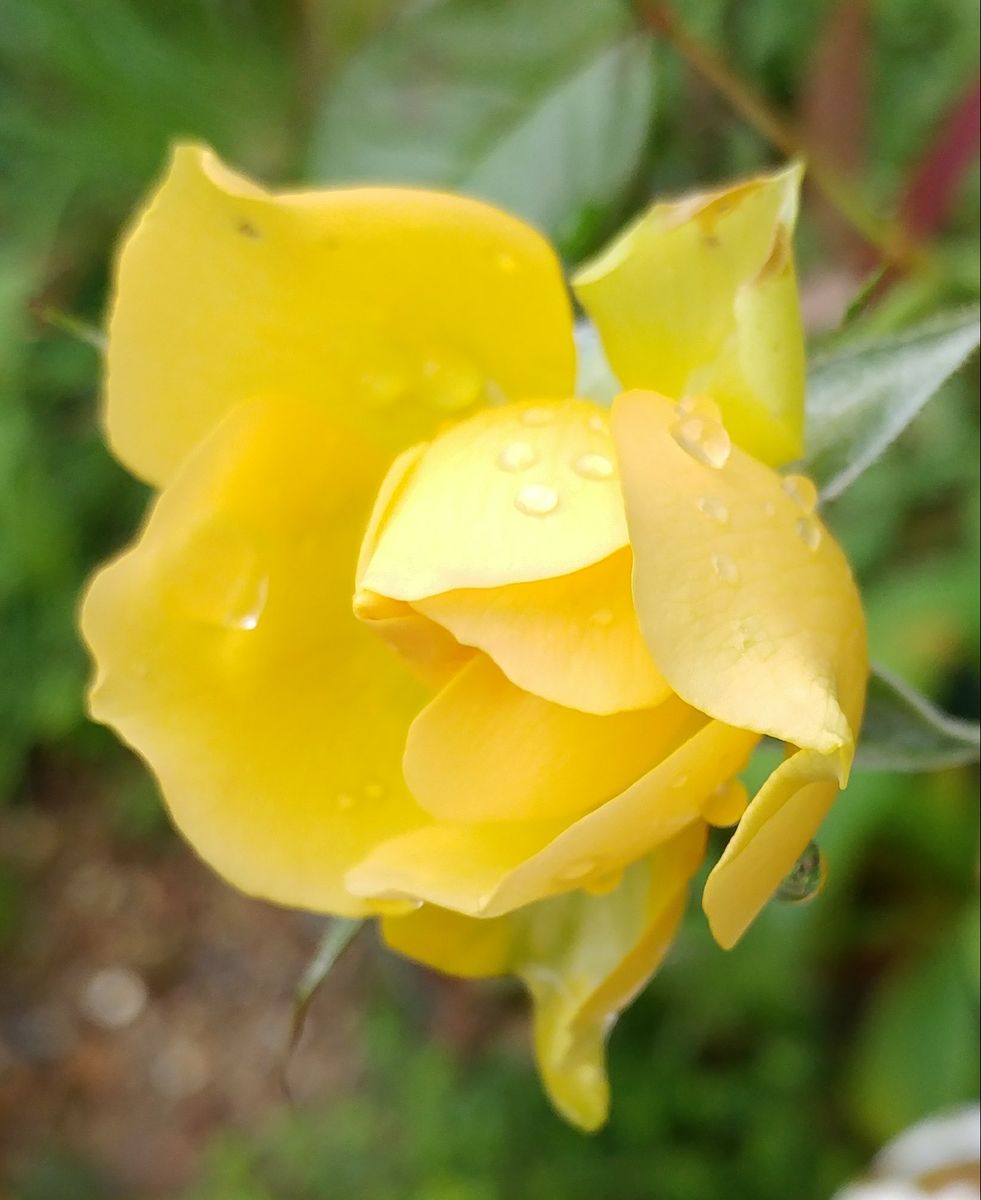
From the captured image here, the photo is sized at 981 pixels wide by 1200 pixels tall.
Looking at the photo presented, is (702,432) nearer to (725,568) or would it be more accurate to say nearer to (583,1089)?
(725,568)

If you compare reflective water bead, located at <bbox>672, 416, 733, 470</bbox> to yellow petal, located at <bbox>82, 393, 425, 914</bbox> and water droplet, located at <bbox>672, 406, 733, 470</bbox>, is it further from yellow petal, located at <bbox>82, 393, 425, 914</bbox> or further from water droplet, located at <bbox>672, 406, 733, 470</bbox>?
yellow petal, located at <bbox>82, 393, 425, 914</bbox>

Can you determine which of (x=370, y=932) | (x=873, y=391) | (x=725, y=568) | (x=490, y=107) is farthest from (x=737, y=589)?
(x=370, y=932)

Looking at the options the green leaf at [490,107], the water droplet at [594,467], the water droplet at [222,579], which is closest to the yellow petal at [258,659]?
the water droplet at [222,579]

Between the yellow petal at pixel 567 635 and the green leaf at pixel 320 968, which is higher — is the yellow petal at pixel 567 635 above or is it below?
above

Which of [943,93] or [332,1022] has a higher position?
[943,93]

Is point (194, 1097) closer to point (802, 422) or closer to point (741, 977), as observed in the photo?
point (741, 977)

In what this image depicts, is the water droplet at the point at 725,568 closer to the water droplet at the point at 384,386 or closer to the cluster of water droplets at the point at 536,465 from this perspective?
the cluster of water droplets at the point at 536,465

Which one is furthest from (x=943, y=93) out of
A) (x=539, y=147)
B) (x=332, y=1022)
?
(x=332, y=1022)

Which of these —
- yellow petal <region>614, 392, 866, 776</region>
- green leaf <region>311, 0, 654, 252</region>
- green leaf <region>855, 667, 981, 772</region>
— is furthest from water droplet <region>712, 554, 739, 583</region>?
green leaf <region>311, 0, 654, 252</region>
